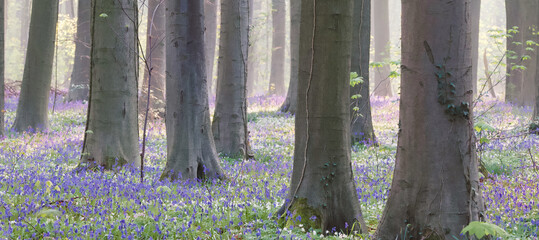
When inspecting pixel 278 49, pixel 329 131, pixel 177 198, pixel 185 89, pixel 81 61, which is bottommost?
pixel 177 198

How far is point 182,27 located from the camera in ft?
23.7

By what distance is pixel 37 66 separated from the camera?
1292cm

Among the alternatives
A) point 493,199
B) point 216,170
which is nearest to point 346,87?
point 493,199

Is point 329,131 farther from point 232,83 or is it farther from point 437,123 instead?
point 232,83

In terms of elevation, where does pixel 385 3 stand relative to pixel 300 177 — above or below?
above

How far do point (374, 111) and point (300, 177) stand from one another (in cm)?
1681

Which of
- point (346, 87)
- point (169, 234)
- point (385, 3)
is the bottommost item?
point (169, 234)

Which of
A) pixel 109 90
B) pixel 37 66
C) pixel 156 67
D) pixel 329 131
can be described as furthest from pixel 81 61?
pixel 329 131

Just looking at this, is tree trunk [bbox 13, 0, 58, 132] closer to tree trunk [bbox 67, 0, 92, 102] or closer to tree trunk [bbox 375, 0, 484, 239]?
tree trunk [bbox 67, 0, 92, 102]

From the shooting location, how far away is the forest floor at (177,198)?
456 cm

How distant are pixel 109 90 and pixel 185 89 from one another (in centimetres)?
170

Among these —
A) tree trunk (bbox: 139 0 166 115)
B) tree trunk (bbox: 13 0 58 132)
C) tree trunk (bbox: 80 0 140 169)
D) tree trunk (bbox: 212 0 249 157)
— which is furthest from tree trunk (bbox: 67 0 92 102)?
tree trunk (bbox: 80 0 140 169)

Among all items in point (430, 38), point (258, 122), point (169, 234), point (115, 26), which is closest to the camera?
point (430, 38)

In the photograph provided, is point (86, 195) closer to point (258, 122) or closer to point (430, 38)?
point (430, 38)
